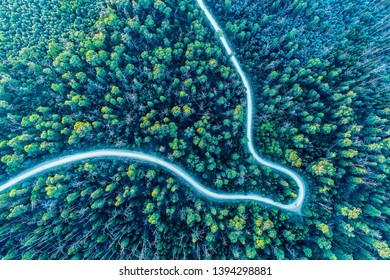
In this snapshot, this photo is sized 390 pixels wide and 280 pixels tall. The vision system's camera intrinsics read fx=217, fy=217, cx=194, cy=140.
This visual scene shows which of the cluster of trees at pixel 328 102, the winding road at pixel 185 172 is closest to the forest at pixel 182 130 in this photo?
the cluster of trees at pixel 328 102

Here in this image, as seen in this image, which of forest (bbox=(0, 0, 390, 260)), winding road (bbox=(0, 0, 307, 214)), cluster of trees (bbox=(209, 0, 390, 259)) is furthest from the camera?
cluster of trees (bbox=(209, 0, 390, 259))

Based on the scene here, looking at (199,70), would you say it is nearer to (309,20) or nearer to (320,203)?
(309,20)

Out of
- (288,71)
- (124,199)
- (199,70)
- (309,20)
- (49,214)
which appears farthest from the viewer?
(309,20)

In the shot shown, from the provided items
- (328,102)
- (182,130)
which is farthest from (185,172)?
(328,102)

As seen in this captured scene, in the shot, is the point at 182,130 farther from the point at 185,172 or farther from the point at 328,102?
the point at 328,102

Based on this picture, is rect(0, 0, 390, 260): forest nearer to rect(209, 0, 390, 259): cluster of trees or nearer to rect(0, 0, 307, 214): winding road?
rect(209, 0, 390, 259): cluster of trees

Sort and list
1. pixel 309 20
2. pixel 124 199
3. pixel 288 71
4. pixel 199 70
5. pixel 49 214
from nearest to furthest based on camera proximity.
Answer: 1. pixel 49 214
2. pixel 124 199
3. pixel 199 70
4. pixel 288 71
5. pixel 309 20

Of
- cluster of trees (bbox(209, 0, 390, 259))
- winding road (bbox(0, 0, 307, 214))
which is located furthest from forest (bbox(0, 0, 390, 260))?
winding road (bbox(0, 0, 307, 214))

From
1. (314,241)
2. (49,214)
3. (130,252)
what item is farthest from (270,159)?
(49,214)
